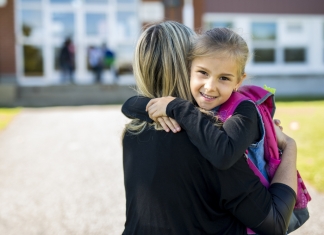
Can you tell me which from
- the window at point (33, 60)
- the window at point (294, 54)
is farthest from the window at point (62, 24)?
the window at point (294, 54)

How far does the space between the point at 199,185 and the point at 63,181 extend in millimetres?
4358

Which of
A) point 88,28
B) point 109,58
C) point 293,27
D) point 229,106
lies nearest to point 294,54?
point 293,27

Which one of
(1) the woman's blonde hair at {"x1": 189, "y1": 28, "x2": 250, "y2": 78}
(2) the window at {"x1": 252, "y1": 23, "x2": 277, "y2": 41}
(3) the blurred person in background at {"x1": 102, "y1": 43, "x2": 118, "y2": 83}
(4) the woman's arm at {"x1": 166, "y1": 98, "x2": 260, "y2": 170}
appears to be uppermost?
(1) the woman's blonde hair at {"x1": 189, "y1": 28, "x2": 250, "y2": 78}

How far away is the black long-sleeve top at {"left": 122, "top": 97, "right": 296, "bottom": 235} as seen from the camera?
67.7 inches

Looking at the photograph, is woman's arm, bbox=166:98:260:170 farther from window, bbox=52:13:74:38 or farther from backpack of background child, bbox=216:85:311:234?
window, bbox=52:13:74:38

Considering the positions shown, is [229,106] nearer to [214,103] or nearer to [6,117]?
[214,103]

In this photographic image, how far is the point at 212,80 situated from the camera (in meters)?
1.86

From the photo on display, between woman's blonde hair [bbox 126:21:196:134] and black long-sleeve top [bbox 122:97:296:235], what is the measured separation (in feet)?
0.30

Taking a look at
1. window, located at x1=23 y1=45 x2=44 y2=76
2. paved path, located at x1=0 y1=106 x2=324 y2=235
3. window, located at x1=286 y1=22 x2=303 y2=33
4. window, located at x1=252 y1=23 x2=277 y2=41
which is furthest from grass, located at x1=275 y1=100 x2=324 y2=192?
window, located at x1=23 y1=45 x2=44 y2=76

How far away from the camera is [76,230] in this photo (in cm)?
428

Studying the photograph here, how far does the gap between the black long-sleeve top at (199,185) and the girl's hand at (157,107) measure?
0.11 feet

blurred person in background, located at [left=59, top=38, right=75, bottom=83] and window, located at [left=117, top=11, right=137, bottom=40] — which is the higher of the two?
window, located at [left=117, top=11, right=137, bottom=40]

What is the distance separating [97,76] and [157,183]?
54.8ft

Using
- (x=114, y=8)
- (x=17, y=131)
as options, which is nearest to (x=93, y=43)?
(x=114, y=8)
